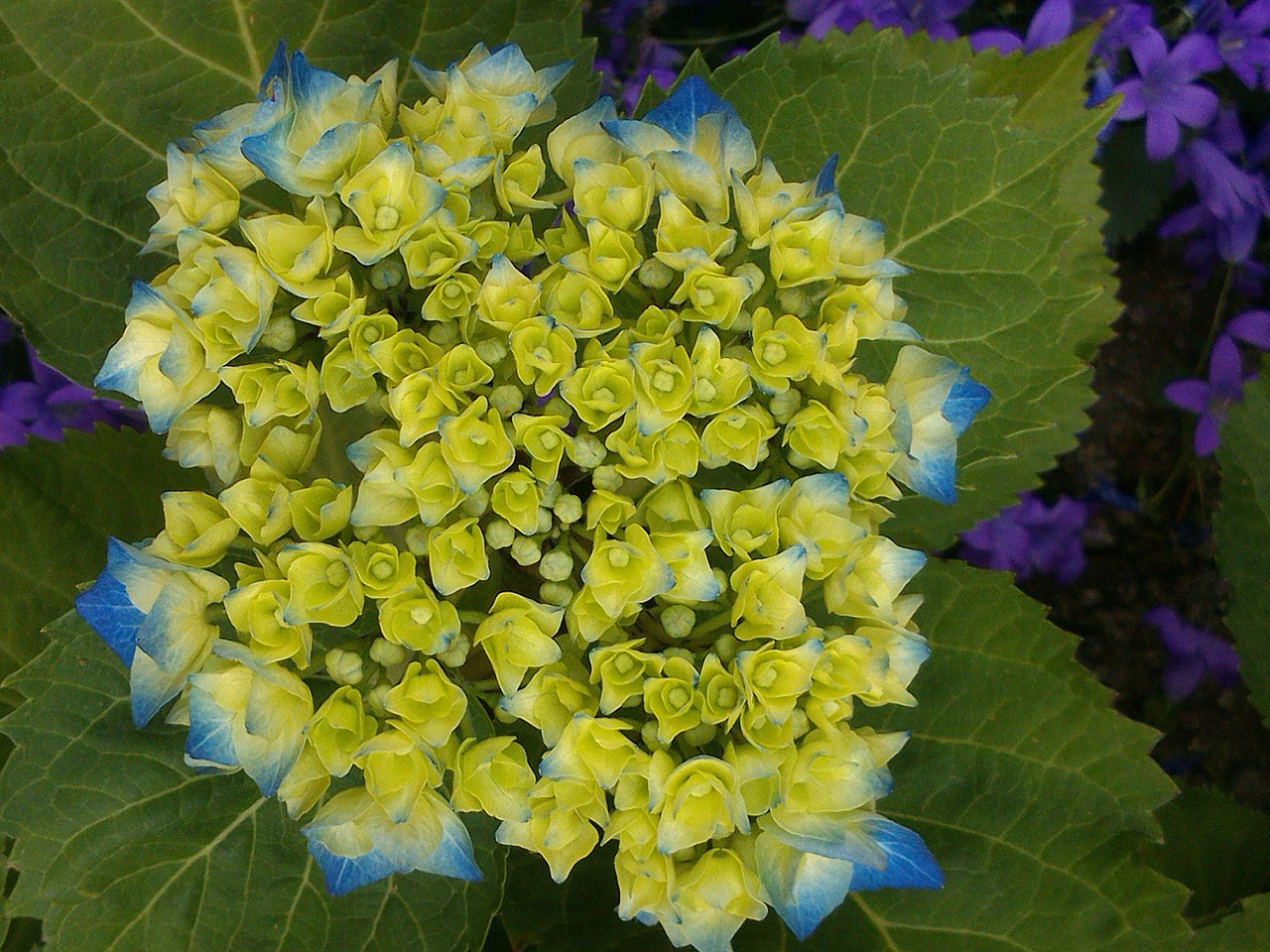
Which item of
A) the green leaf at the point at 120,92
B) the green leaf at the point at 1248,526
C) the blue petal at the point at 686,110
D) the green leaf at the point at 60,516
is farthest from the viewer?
the green leaf at the point at 1248,526

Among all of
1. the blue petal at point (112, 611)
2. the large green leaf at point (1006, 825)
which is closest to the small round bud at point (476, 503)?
the blue petal at point (112, 611)

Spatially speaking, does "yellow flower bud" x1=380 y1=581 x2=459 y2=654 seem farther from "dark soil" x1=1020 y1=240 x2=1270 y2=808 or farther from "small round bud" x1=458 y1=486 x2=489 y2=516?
"dark soil" x1=1020 y1=240 x2=1270 y2=808

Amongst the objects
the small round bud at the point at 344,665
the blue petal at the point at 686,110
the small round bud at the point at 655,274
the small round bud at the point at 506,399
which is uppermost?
the blue petal at the point at 686,110

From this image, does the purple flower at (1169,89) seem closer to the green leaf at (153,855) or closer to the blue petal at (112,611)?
the green leaf at (153,855)

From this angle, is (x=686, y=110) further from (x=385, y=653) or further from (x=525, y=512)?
(x=385, y=653)

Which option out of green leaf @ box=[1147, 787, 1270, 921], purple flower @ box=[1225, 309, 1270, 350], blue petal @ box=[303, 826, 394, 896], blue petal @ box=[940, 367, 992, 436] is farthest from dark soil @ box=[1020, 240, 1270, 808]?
blue petal @ box=[303, 826, 394, 896]

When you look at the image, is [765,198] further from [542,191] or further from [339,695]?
[339,695]
